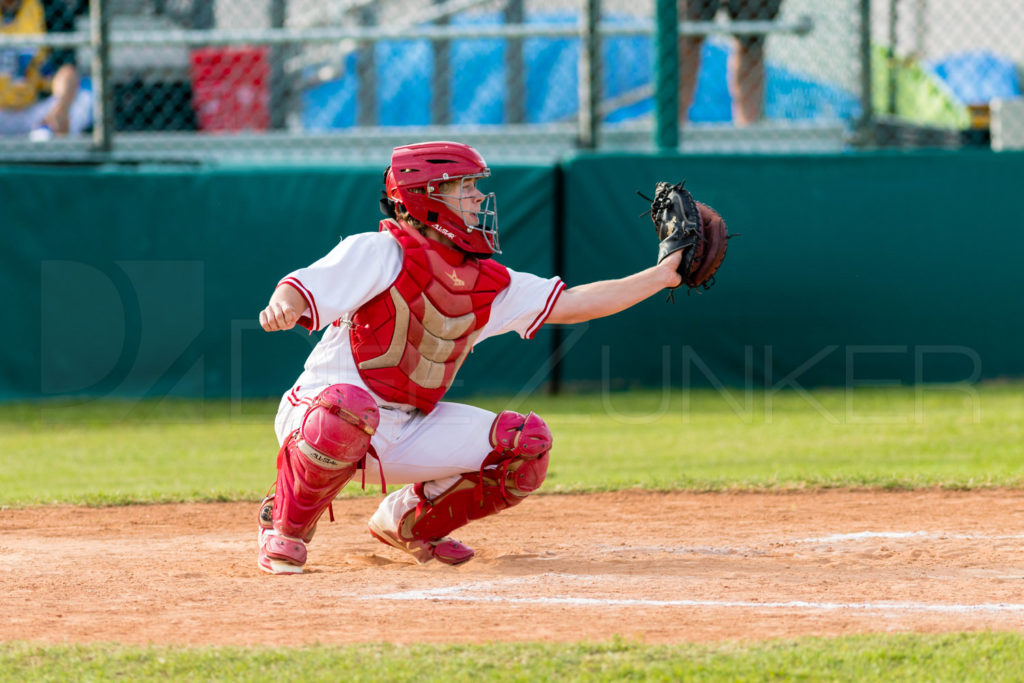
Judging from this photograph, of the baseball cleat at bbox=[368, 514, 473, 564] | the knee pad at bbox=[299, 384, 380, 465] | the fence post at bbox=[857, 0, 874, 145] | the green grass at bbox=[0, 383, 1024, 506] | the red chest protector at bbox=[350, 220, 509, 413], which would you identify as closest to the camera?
the knee pad at bbox=[299, 384, 380, 465]

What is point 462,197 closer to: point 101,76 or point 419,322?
point 419,322

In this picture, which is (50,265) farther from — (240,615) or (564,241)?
(240,615)

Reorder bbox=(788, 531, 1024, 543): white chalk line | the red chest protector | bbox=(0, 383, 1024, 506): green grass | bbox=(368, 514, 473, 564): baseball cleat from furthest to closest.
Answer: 1. bbox=(0, 383, 1024, 506): green grass
2. bbox=(788, 531, 1024, 543): white chalk line
3. bbox=(368, 514, 473, 564): baseball cleat
4. the red chest protector

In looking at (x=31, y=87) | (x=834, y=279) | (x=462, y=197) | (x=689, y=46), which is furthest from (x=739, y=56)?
(x=462, y=197)

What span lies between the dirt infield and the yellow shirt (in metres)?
5.97

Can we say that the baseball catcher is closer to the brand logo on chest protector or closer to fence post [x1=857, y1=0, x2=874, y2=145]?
the brand logo on chest protector

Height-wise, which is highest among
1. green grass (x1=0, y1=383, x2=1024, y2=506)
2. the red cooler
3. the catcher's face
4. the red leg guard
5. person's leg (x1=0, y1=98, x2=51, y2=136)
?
the red cooler

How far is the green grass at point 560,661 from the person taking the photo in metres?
2.92

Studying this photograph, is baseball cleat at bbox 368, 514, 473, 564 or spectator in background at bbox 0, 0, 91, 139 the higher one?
spectator in background at bbox 0, 0, 91, 139

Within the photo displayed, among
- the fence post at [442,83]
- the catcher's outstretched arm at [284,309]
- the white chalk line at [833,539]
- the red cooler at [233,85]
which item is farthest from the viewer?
the red cooler at [233,85]

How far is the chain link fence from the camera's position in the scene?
32.0ft

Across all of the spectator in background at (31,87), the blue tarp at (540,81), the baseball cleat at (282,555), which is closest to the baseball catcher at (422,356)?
the baseball cleat at (282,555)

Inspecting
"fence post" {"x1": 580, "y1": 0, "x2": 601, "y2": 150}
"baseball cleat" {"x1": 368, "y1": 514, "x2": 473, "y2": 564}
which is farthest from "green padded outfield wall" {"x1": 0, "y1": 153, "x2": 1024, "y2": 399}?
"baseball cleat" {"x1": 368, "y1": 514, "x2": 473, "y2": 564}

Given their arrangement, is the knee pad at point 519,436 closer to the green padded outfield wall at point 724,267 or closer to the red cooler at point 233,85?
the green padded outfield wall at point 724,267
